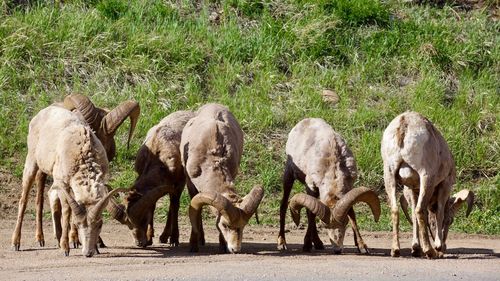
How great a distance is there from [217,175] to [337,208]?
5.28ft

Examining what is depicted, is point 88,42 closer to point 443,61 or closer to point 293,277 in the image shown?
point 443,61

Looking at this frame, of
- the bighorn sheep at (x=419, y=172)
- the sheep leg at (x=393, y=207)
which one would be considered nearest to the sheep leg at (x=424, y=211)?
the bighorn sheep at (x=419, y=172)

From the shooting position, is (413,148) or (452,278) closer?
(452,278)

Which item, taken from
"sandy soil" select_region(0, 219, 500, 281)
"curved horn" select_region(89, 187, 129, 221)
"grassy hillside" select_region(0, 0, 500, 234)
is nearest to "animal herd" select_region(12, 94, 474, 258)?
"curved horn" select_region(89, 187, 129, 221)

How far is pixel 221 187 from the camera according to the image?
1493cm

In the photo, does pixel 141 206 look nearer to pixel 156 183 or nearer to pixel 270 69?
pixel 156 183

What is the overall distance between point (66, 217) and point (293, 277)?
3.25 m

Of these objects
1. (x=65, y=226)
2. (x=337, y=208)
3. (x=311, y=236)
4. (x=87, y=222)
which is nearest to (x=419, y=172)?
(x=337, y=208)

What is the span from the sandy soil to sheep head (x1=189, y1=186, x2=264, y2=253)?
0.23m

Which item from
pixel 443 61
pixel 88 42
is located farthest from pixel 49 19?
pixel 443 61

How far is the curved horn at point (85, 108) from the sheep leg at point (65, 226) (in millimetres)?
2029

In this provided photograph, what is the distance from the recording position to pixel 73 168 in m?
14.2

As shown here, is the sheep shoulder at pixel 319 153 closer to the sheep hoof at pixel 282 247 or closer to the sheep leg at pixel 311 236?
the sheep leg at pixel 311 236

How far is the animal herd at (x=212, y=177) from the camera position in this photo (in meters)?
14.3
